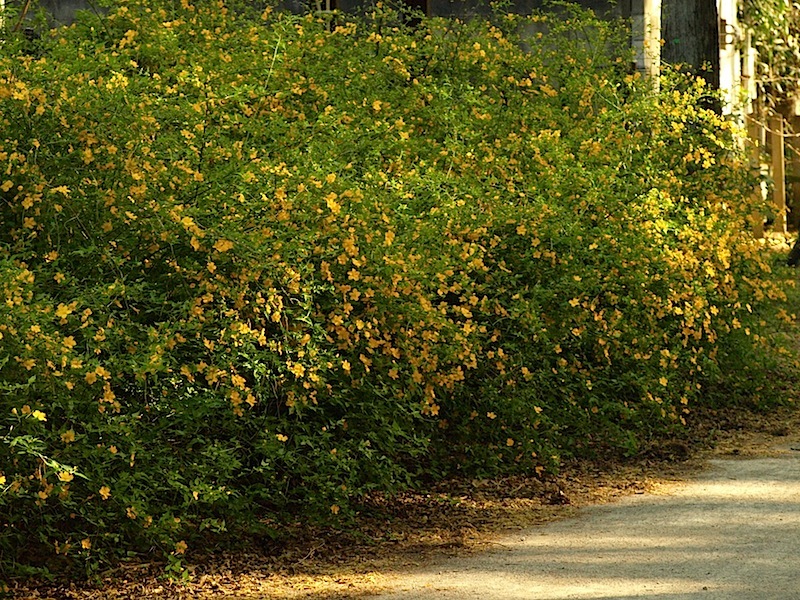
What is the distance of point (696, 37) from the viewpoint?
10625mm

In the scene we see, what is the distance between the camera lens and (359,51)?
863 centimetres

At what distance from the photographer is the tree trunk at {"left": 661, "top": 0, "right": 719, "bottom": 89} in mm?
10594

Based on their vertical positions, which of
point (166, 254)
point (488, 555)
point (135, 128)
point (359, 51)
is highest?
point (359, 51)

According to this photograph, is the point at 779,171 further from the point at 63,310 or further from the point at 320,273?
the point at 63,310

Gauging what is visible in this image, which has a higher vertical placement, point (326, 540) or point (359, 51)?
point (359, 51)

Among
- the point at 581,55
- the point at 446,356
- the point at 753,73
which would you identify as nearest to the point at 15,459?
the point at 446,356

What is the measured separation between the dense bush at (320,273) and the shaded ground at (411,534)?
0.45ft

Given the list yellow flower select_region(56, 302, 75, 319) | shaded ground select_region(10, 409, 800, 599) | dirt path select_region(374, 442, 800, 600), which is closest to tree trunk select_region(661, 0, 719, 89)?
shaded ground select_region(10, 409, 800, 599)

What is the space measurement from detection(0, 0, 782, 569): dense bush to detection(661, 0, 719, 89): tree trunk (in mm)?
1578

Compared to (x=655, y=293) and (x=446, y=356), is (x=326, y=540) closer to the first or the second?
(x=446, y=356)

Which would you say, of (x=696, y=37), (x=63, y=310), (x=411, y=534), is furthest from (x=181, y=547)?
(x=696, y=37)

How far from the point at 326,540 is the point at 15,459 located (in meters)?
1.43

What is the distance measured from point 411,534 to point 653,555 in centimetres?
99

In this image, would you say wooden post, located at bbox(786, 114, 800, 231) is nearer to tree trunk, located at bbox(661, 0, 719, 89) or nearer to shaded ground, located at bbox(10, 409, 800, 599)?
tree trunk, located at bbox(661, 0, 719, 89)
